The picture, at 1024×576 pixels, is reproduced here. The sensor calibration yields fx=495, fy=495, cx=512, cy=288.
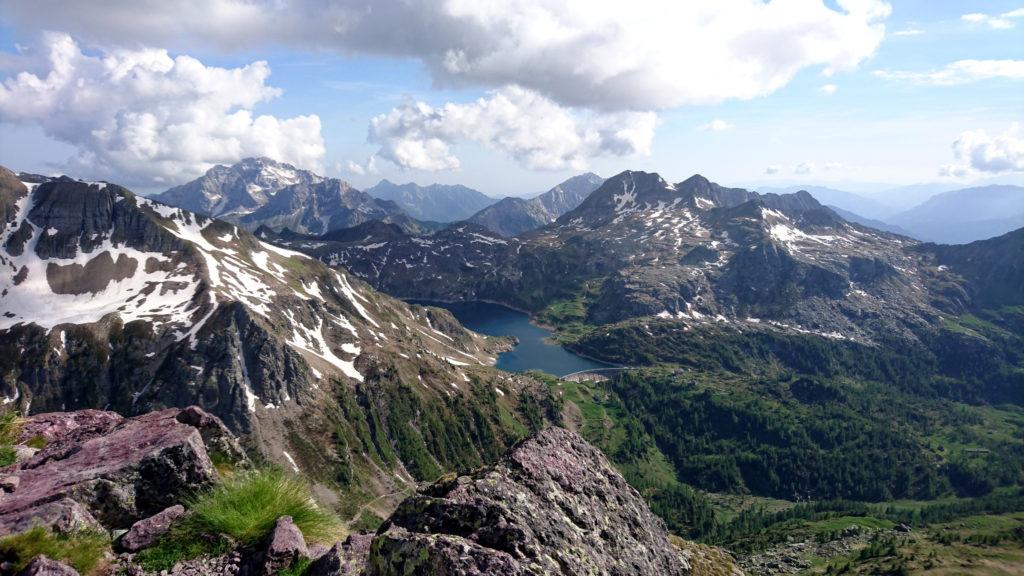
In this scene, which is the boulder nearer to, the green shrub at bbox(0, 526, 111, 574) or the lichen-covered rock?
the lichen-covered rock

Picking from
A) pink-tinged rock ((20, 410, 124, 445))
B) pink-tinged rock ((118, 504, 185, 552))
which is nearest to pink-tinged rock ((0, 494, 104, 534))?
pink-tinged rock ((118, 504, 185, 552))

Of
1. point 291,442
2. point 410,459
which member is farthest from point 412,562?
point 410,459

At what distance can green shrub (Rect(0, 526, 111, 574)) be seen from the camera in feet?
30.1

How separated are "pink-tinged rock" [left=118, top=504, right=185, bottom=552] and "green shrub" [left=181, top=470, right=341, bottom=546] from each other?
43cm

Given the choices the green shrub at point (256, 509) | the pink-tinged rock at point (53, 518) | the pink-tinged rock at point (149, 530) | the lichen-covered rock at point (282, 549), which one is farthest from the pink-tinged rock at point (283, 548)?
the pink-tinged rock at point (53, 518)

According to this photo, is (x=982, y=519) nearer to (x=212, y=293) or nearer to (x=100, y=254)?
(x=212, y=293)

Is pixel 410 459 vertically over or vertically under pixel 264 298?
under

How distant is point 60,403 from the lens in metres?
156

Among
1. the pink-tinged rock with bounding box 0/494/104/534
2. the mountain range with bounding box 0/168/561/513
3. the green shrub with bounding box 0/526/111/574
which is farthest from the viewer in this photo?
the mountain range with bounding box 0/168/561/513

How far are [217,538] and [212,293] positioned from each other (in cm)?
19173

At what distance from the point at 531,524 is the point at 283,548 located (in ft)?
21.0

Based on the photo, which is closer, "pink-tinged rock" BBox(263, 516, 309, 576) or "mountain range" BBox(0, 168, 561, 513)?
"pink-tinged rock" BBox(263, 516, 309, 576)

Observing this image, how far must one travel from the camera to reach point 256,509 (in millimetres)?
11938

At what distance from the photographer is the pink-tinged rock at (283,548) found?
11.0m
